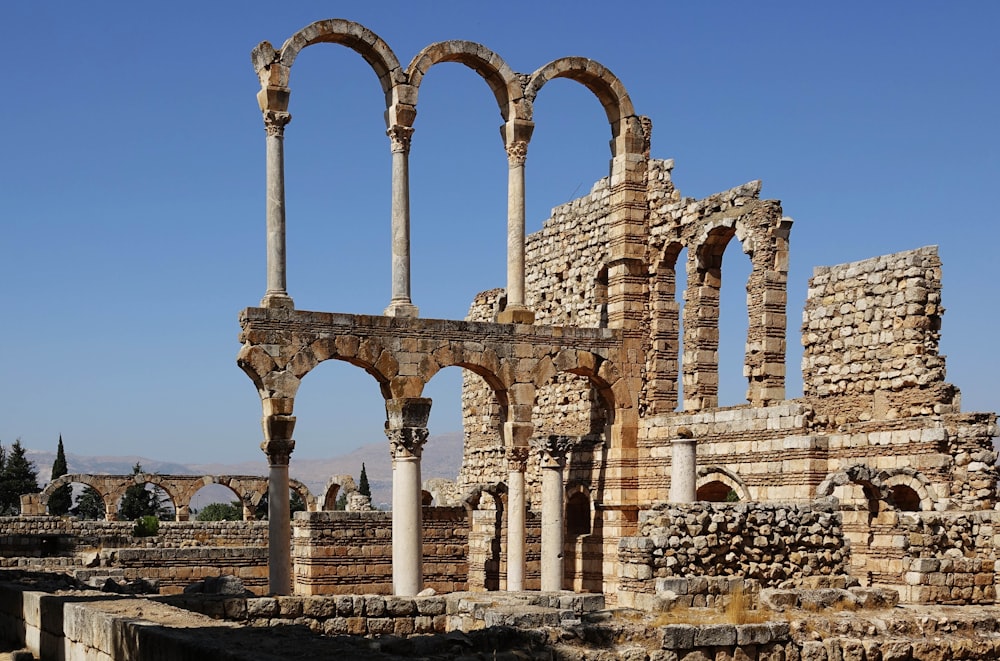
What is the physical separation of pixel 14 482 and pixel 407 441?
1887 inches

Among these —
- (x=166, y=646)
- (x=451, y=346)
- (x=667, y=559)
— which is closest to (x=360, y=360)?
(x=451, y=346)

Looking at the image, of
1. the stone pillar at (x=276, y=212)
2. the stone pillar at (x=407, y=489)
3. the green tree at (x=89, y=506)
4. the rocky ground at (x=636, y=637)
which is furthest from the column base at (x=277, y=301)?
the green tree at (x=89, y=506)

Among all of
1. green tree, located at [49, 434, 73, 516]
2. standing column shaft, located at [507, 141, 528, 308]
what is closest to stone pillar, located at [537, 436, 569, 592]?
standing column shaft, located at [507, 141, 528, 308]

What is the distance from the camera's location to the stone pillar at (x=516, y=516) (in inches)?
953

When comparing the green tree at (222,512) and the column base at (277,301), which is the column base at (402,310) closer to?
the column base at (277,301)

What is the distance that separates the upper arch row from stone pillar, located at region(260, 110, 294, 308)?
29 cm

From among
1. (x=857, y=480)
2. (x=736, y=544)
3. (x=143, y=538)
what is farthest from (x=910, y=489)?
(x=143, y=538)

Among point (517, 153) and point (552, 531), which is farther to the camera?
point (517, 153)

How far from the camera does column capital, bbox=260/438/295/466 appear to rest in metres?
22.3

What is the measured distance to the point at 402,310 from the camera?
23672 millimetres

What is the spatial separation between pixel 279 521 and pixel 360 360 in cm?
299

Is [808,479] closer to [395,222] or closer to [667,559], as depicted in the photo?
[667,559]

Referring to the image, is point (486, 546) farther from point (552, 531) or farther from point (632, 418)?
point (632, 418)

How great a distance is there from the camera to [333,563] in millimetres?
25172
